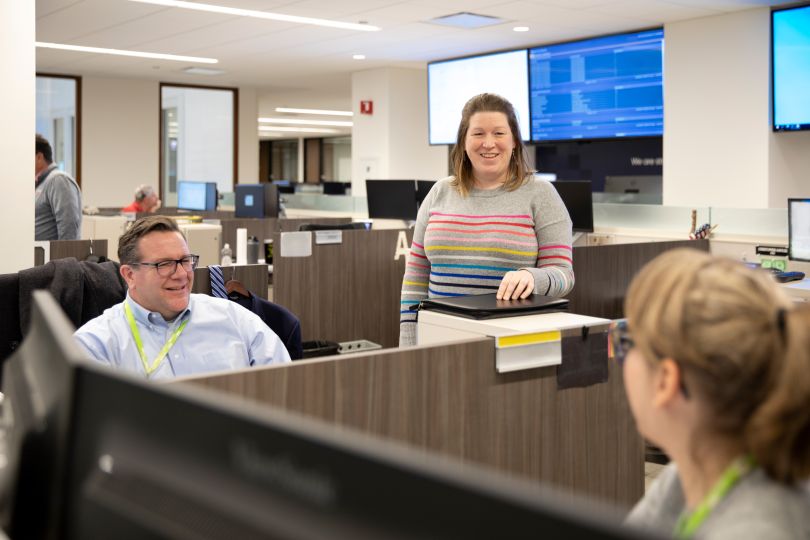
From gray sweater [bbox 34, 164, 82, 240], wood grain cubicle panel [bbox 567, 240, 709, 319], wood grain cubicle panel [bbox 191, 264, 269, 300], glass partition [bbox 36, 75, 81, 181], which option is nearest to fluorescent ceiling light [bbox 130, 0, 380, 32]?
gray sweater [bbox 34, 164, 82, 240]

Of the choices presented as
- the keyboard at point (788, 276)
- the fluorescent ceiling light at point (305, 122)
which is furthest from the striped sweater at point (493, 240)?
the fluorescent ceiling light at point (305, 122)

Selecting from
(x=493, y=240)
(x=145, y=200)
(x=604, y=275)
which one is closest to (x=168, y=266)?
(x=493, y=240)

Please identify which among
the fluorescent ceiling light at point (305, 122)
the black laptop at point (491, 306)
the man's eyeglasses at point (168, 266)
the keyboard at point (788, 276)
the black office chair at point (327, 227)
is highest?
the fluorescent ceiling light at point (305, 122)

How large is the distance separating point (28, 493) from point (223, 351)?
151 cm

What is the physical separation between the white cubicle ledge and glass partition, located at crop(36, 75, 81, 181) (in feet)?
30.5

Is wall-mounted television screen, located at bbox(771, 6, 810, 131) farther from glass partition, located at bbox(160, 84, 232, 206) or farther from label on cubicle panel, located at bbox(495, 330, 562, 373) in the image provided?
glass partition, located at bbox(160, 84, 232, 206)

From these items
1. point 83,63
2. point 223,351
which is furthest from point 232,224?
point 83,63

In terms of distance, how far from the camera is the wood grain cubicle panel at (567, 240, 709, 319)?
392 centimetres

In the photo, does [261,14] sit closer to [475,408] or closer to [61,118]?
[61,118]

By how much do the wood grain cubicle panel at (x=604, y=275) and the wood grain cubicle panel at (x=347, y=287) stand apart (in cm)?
140

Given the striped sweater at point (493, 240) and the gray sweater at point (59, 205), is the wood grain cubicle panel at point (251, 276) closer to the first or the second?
the striped sweater at point (493, 240)

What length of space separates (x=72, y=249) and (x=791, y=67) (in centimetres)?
447

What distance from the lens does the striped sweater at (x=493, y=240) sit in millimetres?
2232

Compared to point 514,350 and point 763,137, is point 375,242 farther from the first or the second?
point 514,350
